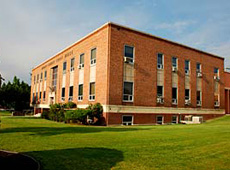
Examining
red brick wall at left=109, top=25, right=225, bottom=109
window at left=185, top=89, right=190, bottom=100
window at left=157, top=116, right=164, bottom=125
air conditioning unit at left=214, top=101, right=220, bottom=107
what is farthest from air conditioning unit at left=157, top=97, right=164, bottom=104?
air conditioning unit at left=214, top=101, right=220, bottom=107

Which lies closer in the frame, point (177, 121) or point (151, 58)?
point (151, 58)

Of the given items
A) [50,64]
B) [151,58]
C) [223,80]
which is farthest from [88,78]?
[223,80]

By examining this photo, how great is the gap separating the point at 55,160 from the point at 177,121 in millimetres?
22544

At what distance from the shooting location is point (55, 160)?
244 inches

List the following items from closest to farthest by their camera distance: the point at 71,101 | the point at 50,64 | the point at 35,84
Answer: the point at 71,101
the point at 50,64
the point at 35,84

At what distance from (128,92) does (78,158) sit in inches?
641

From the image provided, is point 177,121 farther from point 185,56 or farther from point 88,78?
point 88,78

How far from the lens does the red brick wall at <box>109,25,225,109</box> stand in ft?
71.3

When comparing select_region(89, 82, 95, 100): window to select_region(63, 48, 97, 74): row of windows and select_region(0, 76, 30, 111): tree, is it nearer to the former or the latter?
select_region(63, 48, 97, 74): row of windows

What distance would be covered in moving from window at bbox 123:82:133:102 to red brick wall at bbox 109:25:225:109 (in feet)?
1.61

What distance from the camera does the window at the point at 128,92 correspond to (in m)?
22.3

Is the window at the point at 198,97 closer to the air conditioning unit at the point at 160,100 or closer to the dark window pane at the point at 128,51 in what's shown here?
Answer: the air conditioning unit at the point at 160,100

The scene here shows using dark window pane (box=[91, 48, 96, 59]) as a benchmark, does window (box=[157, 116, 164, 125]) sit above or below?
below

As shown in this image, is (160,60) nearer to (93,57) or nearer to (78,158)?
(93,57)
